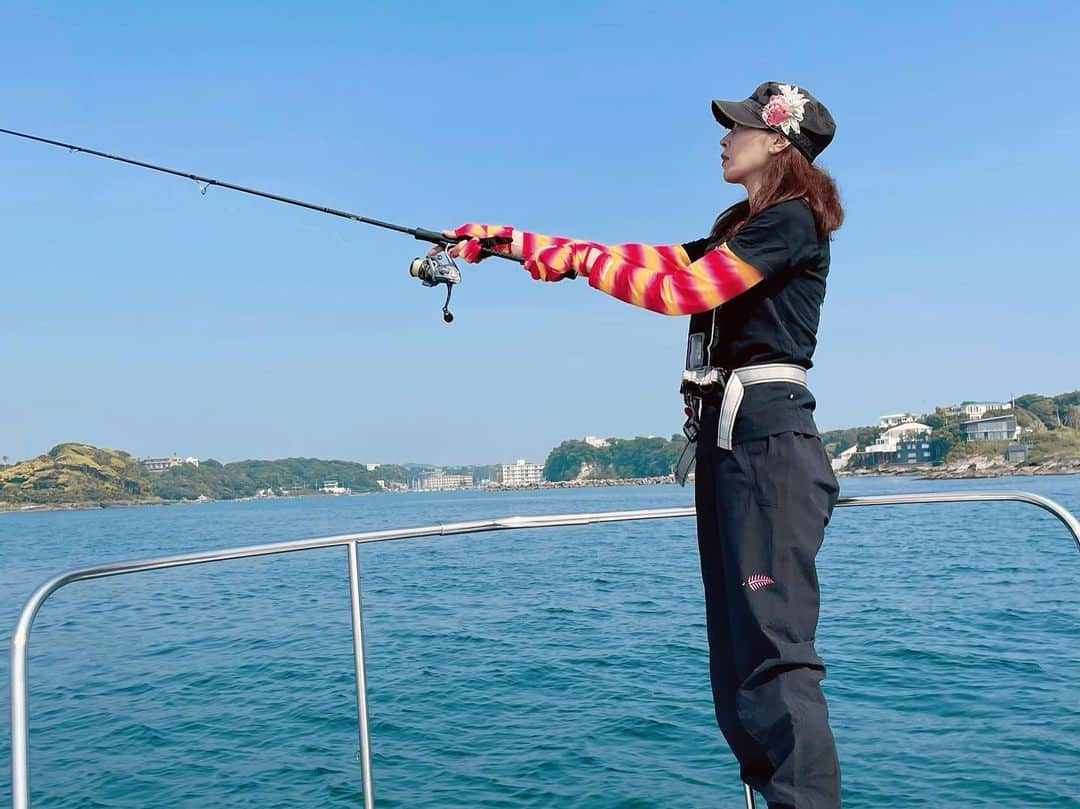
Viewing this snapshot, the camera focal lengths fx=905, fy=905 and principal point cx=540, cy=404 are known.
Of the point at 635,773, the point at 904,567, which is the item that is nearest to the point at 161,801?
the point at 635,773

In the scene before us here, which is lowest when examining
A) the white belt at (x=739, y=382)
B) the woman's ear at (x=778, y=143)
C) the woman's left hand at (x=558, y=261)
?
the white belt at (x=739, y=382)

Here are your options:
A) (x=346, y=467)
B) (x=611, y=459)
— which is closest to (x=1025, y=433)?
(x=611, y=459)

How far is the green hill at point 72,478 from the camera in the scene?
12238cm

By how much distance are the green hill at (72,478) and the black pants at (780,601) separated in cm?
13784

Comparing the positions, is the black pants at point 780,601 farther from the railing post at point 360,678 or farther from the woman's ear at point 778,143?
the railing post at point 360,678

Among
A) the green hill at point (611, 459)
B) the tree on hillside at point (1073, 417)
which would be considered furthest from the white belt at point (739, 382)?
the green hill at point (611, 459)

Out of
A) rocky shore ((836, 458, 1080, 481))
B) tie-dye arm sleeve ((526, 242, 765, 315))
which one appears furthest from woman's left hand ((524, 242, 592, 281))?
rocky shore ((836, 458, 1080, 481))

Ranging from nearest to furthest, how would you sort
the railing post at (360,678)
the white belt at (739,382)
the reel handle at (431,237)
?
the white belt at (739,382) → the railing post at (360,678) → the reel handle at (431,237)

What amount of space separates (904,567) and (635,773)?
13452mm

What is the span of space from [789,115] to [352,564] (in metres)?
1.36

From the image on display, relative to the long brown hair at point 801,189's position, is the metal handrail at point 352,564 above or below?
below

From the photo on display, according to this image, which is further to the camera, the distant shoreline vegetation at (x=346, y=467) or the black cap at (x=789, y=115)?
the distant shoreline vegetation at (x=346, y=467)

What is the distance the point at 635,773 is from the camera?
20.9ft

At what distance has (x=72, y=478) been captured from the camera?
4934 inches
